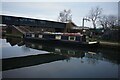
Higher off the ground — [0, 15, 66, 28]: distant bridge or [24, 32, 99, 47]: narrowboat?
[0, 15, 66, 28]: distant bridge

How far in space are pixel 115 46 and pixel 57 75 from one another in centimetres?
1061

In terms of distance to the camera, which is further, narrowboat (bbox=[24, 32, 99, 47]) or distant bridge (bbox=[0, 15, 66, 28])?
distant bridge (bbox=[0, 15, 66, 28])

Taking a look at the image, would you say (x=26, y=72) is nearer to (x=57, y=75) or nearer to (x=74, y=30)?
(x=57, y=75)

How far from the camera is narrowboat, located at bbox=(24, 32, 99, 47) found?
1769 cm

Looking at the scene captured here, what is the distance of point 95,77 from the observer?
732 cm

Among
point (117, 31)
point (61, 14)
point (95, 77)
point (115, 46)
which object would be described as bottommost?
point (95, 77)

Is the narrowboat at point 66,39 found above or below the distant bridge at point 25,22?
below

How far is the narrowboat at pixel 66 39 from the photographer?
1769 cm

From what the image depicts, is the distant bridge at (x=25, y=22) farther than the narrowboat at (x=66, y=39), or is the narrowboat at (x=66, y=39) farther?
the distant bridge at (x=25, y=22)

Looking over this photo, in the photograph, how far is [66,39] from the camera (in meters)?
20.0

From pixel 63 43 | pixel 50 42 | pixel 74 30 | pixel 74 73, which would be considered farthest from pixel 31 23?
pixel 74 73

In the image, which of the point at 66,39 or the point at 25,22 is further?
the point at 25,22

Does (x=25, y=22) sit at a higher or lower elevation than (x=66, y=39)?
higher

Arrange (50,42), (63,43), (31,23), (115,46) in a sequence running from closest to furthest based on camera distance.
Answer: (115,46) < (63,43) < (50,42) < (31,23)
